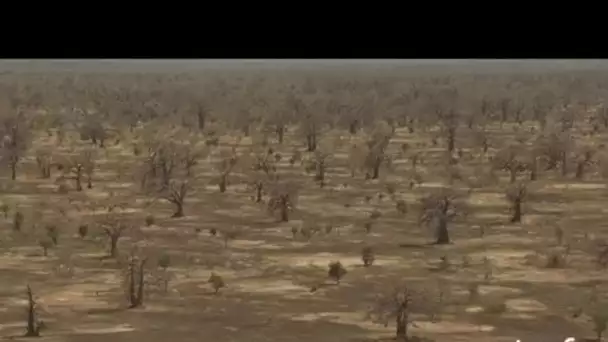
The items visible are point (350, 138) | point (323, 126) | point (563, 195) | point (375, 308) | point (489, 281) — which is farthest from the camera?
point (323, 126)

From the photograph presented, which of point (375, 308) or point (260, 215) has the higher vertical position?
point (260, 215)

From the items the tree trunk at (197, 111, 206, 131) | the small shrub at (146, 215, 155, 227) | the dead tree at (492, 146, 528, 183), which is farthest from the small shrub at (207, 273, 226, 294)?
the tree trunk at (197, 111, 206, 131)

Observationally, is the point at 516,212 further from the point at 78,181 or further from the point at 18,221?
the point at 18,221

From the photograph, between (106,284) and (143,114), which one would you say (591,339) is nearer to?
(106,284)

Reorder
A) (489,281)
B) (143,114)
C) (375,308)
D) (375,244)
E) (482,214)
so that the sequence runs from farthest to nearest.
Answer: (143,114), (482,214), (375,244), (489,281), (375,308)

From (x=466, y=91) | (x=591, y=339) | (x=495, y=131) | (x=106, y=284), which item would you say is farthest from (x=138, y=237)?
(x=466, y=91)

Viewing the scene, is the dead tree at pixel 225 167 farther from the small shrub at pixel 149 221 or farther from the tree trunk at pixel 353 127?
the tree trunk at pixel 353 127
